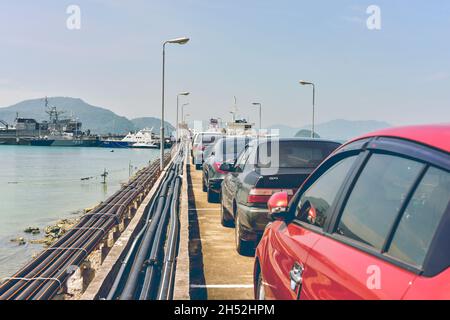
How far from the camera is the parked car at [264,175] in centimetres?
706

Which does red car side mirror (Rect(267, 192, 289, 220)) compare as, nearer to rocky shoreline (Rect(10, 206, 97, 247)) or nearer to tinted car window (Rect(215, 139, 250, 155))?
tinted car window (Rect(215, 139, 250, 155))

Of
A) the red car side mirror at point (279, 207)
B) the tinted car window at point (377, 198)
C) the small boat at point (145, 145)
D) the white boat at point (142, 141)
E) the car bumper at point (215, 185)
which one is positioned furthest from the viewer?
the white boat at point (142, 141)

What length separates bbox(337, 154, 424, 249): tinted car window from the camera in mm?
2191

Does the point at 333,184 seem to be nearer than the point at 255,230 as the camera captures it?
Yes

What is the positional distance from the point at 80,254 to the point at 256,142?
3770 millimetres

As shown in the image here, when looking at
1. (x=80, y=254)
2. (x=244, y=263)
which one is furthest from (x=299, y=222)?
(x=80, y=254)

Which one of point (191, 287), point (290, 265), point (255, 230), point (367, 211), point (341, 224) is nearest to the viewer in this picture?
point (367, 211)

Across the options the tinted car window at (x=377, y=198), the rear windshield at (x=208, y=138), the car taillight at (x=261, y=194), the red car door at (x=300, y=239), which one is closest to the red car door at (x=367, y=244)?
the tinted car window at (x=377, y=198)

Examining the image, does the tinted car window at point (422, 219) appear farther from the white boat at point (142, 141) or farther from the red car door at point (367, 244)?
the white boat at point (142, 141)

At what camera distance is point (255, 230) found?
23.4 feet

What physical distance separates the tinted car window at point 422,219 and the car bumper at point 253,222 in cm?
496

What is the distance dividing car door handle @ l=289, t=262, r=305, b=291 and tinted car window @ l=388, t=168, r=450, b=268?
74 cm
